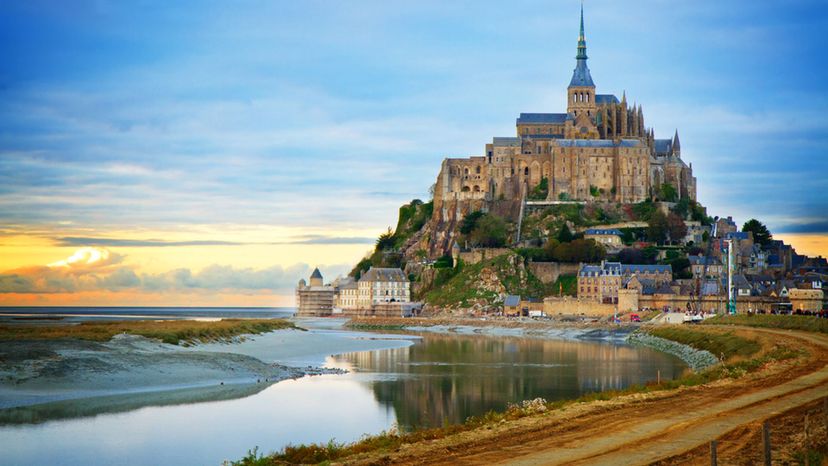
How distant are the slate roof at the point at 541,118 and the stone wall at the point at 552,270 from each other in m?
26.5

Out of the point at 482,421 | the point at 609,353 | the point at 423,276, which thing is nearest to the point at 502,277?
the point at 423,276

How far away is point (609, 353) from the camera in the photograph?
196 feet

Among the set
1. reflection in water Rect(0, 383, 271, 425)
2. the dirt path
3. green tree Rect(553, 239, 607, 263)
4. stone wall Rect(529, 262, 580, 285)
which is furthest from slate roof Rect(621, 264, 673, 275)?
the dirt path

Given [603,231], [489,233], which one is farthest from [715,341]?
[489,233]

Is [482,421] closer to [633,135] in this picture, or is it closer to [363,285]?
[363,285]

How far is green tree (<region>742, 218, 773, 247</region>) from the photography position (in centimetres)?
11775

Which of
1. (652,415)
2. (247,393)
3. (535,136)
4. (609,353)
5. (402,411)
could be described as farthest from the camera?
(535,136)

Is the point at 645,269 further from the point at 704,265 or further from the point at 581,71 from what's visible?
the point at 581,71

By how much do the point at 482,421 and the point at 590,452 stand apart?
17.8 ft

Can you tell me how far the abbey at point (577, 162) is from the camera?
11978 cm

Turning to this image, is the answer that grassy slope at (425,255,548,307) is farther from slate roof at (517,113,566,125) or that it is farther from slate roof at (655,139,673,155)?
slate roof at (655,139,673,155)

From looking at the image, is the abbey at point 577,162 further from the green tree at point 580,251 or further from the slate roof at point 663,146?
the green tree at point 580,251

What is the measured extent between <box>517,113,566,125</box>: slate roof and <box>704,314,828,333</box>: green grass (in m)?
61.4

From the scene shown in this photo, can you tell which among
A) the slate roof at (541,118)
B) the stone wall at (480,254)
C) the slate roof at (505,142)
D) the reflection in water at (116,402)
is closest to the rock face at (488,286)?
the stone wall at (480,254)
